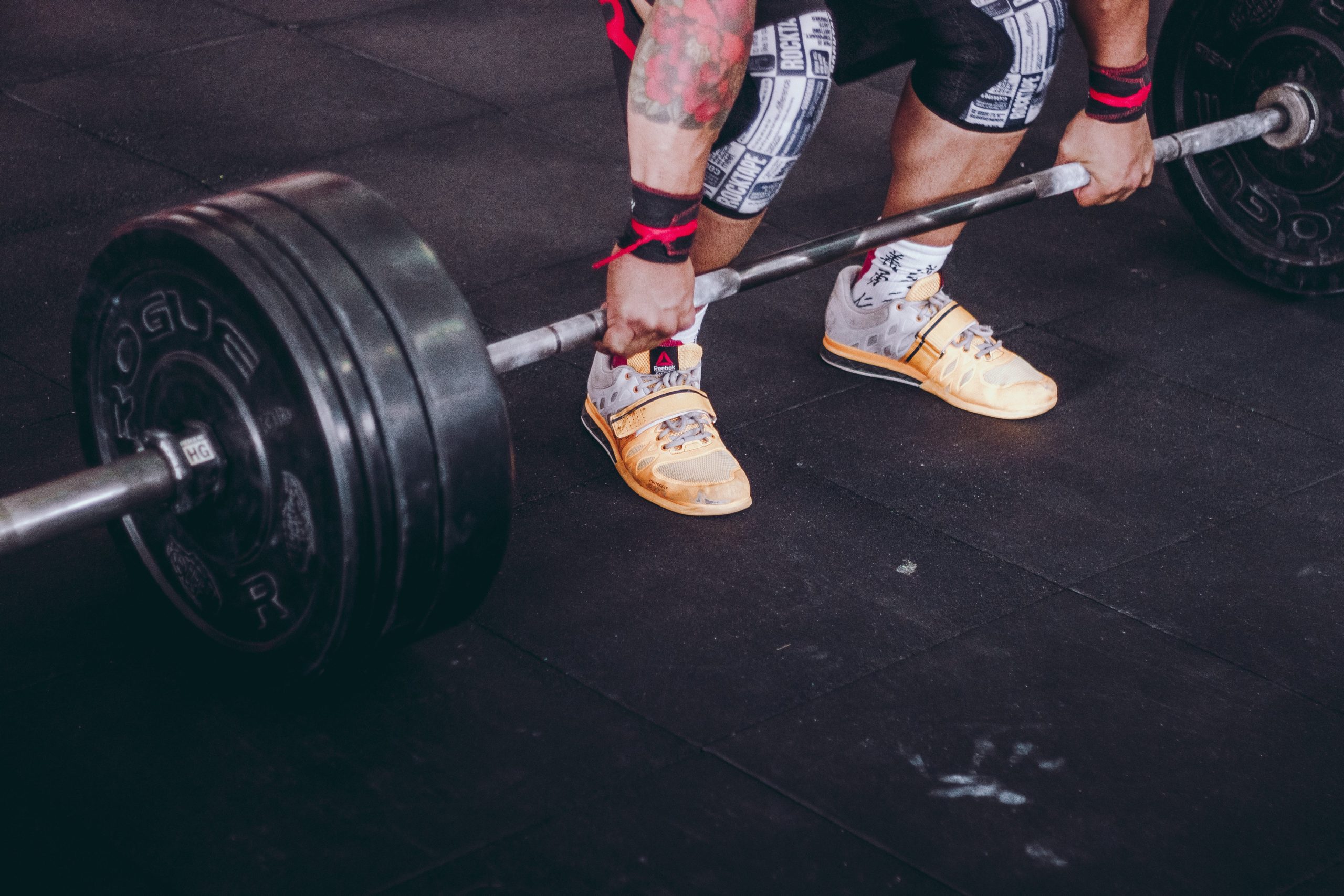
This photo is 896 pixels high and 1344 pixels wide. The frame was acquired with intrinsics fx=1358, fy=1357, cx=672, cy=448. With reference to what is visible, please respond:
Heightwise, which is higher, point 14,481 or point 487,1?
point 487,1

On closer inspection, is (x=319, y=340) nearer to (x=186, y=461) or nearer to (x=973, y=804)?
(x=186, y=461)

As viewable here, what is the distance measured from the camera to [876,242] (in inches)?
57.8

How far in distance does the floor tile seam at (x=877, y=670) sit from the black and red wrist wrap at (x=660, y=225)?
0.44 metres

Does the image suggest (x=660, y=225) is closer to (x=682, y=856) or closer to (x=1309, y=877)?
(x=682, y=856)

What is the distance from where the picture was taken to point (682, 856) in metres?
1.10

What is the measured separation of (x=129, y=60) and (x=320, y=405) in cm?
220

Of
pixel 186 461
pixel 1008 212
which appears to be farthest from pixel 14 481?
pixel 1008 212

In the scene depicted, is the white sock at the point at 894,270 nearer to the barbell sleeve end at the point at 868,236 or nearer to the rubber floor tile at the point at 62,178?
the barbell sleeve end at the point at 868,236

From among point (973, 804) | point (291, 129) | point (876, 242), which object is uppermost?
point (876, 242)

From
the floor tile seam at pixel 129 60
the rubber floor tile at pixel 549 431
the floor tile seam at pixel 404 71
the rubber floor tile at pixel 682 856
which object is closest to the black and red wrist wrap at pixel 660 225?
the rubber floor tile at pixel 549 431

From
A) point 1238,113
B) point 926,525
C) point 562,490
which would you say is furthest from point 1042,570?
point 1238,113

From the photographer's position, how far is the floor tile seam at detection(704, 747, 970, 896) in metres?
1.10

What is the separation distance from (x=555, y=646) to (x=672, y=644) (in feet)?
0.38

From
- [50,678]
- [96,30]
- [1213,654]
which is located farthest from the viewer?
[96,30]
